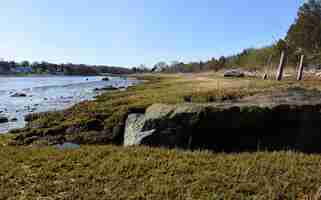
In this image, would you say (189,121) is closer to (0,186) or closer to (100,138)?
(100,138)

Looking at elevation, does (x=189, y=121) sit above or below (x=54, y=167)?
above

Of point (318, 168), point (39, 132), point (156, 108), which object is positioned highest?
point (156, 108)

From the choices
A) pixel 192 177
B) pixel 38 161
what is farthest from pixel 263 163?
pixel 38 161

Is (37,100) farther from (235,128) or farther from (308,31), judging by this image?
(308,31)

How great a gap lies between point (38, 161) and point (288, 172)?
5.67 metres

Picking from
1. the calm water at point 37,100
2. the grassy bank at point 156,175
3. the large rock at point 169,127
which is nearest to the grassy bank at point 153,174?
the grassy bank at point 156,175

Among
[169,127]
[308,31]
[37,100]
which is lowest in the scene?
[37,100]

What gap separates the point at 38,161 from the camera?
25.8 feet

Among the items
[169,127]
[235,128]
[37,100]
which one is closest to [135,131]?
[169,127]

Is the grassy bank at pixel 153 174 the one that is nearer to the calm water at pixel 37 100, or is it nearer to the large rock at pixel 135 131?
the large rock at pixel 135 131

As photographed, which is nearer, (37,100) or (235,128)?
(235,128)

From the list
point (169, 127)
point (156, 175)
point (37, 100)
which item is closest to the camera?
point (156, 175)

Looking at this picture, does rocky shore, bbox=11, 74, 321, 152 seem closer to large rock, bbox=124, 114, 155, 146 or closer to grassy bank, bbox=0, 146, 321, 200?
large rock, bbox=124, 114, 155, 146

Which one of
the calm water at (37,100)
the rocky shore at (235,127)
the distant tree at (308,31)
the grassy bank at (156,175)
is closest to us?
the grassy bank at (156,175)
